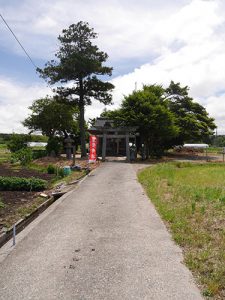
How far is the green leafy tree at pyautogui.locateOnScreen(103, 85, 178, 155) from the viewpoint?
2820 cm

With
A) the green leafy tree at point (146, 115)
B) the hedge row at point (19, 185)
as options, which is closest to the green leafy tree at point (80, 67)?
the green leafy tree at point (146, 115)

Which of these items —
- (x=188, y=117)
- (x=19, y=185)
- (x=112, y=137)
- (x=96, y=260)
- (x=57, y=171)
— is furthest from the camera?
(x=188, y=117)

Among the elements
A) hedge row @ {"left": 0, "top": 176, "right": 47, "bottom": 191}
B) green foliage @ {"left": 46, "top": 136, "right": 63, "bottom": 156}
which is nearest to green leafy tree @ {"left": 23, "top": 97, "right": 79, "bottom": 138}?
green foliage @ {"left": 46, "top": 136, "right": 63, "bottom": 156}

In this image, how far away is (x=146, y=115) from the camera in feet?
92.5

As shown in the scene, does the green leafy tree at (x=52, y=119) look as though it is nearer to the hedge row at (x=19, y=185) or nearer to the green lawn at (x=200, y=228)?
the hedge row at (x=19, y=185)

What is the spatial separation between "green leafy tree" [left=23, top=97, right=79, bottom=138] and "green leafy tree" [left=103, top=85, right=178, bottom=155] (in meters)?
11.4

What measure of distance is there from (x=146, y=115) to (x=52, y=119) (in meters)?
15.6

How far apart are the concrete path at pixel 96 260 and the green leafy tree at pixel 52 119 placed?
31619 mm

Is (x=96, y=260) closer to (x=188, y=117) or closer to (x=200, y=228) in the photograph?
(x=200, y=228)

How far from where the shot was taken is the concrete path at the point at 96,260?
181 inches

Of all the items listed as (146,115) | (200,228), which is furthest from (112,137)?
(200,228)

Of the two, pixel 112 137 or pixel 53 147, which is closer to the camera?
pixel 112 137

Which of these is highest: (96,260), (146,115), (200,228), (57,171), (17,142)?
(146,115)

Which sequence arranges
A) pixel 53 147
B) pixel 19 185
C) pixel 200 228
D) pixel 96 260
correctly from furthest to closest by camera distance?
pixel 53 147
pixel 19 185
pixel 200 228
pixel 96 260
